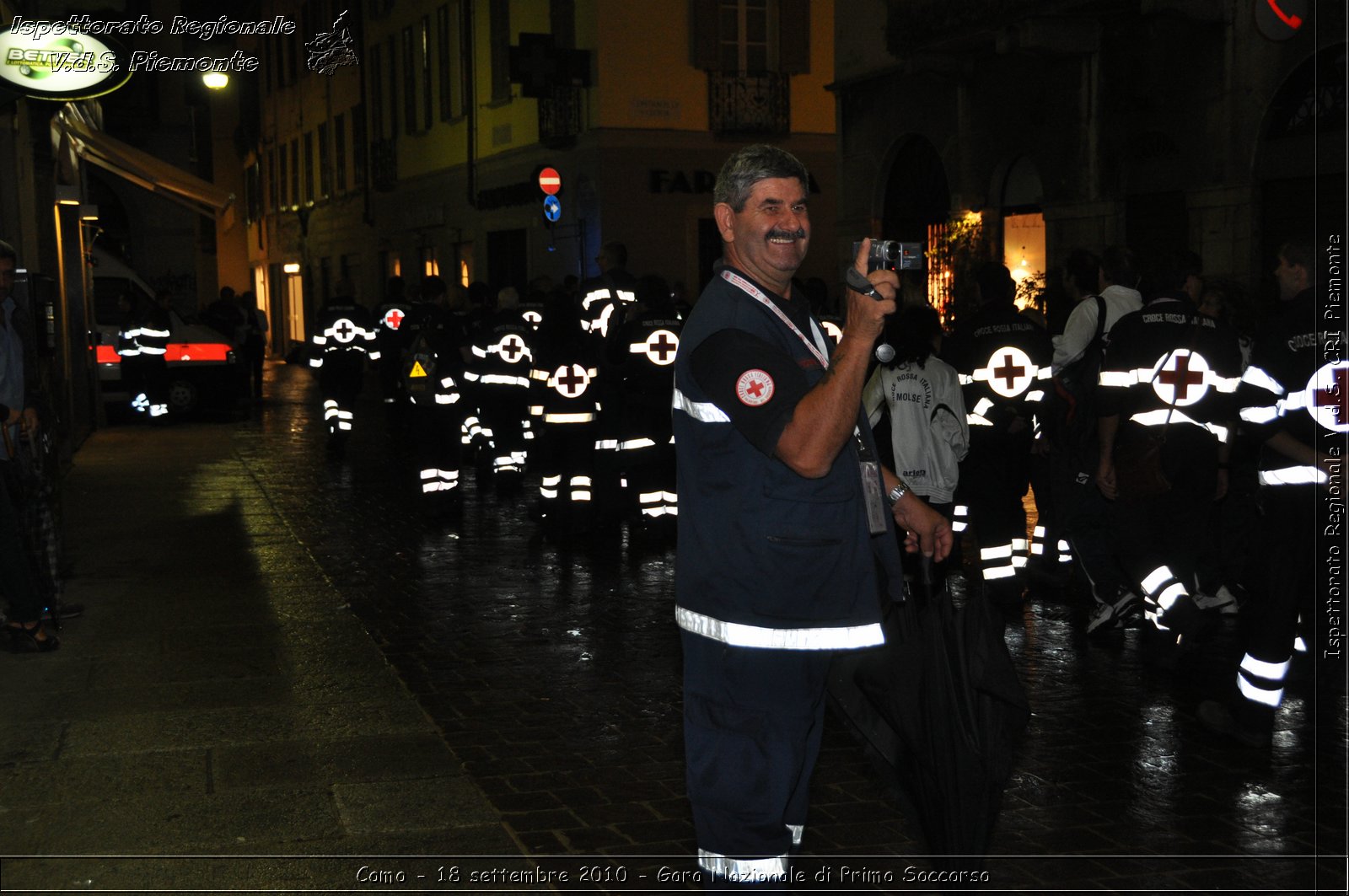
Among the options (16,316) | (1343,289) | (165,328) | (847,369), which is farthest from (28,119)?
(847,369)

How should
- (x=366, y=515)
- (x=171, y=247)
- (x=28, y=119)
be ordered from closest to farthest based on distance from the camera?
1. (x=366, y=515)
2. (x=28, y=119)
3. (x=171, y=247)

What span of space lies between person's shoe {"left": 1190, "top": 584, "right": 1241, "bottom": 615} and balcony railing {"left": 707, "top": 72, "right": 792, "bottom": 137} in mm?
20530

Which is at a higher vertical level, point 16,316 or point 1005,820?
point 16,316

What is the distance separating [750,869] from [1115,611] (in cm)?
488

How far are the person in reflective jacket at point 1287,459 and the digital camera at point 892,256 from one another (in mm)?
3151

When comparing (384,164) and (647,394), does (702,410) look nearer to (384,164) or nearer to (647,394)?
(647,394)

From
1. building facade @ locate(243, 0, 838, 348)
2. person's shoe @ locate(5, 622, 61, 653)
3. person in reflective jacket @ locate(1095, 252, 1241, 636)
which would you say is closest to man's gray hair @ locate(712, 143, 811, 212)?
person in reflective jacket @ locate(1095, 252, 1241, 636)

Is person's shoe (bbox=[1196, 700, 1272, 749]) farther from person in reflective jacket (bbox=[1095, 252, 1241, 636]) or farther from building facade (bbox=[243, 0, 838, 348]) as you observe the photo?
building facade (bbox=[243, 0, 838, 348])

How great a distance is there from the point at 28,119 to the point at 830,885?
47.1 feet

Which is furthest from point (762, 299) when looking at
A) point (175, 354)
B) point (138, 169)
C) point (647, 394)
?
point (175, 354)

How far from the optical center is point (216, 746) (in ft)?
20.2

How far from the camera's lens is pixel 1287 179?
14508mm

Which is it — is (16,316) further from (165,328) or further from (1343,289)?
(165,328)

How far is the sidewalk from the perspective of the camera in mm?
4977
